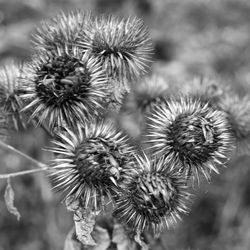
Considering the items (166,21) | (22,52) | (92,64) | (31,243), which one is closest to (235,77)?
(166,21)

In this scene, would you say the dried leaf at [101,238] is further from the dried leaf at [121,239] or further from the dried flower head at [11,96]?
the dried flower head at [11,96]

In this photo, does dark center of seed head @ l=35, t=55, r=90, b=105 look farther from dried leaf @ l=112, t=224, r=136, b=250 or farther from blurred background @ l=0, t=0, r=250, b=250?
blurred background @ l=0, t=0, r=250, b=250

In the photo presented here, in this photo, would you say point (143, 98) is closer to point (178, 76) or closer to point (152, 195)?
point (152, 195)

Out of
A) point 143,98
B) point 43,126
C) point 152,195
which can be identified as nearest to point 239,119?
point 143,98

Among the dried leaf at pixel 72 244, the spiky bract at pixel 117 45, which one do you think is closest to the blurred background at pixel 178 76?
the dried leaf at pixel 72 244

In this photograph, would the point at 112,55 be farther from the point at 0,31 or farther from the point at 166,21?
the point at 166,21

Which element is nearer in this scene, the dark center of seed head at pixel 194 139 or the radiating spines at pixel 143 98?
the dark center of seed head at pixel 194 139

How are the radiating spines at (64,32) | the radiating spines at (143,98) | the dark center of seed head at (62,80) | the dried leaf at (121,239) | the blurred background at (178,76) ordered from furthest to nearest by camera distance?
the blurred background at (178,76), the radiating spines at (143,98), the radiating spines at (64,32), the dried leaf at (121,239), the dark center of seed head at (62,80)
